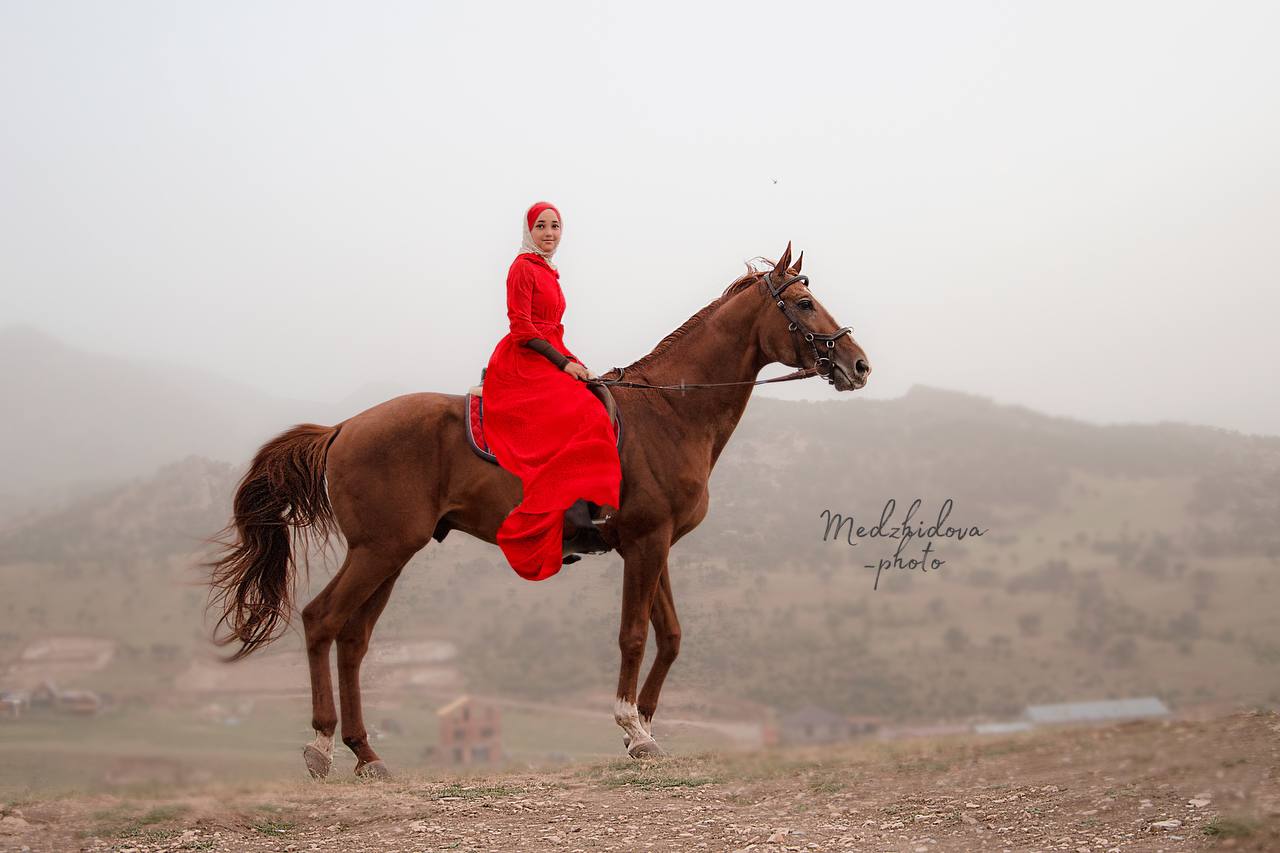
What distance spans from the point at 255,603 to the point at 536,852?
11.7 ft

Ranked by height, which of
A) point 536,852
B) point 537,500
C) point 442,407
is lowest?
point 536,852

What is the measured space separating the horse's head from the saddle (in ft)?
4.00

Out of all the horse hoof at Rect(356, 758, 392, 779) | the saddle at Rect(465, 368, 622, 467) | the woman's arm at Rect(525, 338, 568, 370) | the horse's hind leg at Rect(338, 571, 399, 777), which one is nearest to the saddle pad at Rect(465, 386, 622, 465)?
the saddle at Rect(465, 368, 622, 467)

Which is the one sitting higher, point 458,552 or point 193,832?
point 458,552

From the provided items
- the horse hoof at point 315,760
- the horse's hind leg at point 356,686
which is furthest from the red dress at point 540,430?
the horse hoof at point 315,760

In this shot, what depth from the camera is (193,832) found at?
17.7 feet

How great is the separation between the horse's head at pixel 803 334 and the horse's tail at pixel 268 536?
3.38 metres

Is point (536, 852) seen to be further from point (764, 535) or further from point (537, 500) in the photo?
point (764, 535)

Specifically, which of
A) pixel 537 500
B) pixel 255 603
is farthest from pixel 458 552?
pixel 537 500

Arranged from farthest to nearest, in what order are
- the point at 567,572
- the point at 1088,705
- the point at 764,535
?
the point at 764,535
the point at 567,572
the point at 1088,705

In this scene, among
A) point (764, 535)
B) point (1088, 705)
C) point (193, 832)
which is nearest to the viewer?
point (193, 832)

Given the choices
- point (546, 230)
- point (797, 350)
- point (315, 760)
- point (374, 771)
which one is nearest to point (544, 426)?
point (546, 230)

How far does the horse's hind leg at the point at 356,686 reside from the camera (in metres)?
7.13

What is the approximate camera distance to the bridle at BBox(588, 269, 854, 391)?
7.20 meters
